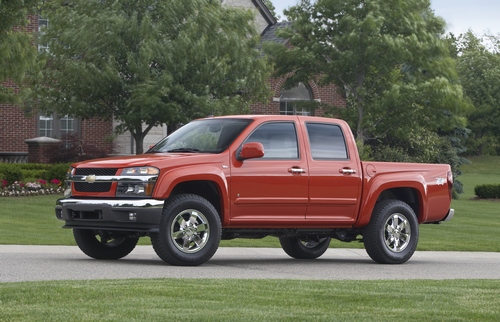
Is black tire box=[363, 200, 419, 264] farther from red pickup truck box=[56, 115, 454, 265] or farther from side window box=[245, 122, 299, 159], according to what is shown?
side window box=[245, 122, 299, 159]

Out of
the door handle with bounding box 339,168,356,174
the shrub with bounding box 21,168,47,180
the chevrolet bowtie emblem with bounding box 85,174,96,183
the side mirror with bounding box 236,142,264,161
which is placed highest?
the side mirror with bounding box 236,142,264,161

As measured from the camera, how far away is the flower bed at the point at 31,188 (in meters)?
30.9

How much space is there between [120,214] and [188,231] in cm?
89

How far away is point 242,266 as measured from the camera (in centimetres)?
1407

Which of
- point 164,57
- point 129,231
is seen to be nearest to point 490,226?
point 164,57

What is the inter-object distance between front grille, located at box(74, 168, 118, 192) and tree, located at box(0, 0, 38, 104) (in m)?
10.9

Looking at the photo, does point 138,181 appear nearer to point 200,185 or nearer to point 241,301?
point 200,185

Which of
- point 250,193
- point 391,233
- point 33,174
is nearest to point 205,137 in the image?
point 250,193

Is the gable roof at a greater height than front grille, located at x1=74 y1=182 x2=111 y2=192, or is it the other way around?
the gable roof

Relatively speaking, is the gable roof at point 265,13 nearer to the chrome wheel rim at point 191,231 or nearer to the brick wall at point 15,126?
the brick wall at point 15,126

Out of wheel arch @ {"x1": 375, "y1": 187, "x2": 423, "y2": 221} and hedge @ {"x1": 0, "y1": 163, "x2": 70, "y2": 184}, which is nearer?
wheel arch @ {"x1": 375, "y1": 187, "x2": 423, "y2": 221}

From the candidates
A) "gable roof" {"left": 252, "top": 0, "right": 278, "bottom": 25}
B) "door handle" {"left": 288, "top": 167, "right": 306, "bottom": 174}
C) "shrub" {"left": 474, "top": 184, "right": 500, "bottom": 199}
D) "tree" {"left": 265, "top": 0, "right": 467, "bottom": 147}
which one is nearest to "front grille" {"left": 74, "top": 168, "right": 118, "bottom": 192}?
"door handle" {"left": 288, "top": 167, "right": 306, "bottom": 174}

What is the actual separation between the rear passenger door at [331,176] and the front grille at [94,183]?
9.25 ft

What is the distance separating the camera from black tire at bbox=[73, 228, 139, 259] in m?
14.2
